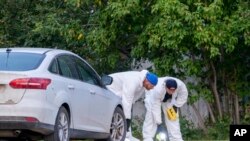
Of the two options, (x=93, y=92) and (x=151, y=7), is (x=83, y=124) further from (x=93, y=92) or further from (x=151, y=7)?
(x=151, y=7)

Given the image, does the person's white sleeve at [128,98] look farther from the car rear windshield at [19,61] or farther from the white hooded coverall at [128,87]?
the car rear windshield at [19,61]

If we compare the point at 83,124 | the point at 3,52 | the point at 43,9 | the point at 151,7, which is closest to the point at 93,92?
the point at 83,124

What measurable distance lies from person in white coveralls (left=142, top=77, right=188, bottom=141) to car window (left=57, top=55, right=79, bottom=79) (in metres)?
2.84

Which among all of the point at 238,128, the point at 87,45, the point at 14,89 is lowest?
the point at 238,128

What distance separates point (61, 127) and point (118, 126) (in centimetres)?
248

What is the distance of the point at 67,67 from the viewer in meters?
10.2

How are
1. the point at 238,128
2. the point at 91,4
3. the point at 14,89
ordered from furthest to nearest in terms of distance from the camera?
the point at 91,4, the point at 14,89, the point at 238,128

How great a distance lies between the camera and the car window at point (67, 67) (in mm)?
9922

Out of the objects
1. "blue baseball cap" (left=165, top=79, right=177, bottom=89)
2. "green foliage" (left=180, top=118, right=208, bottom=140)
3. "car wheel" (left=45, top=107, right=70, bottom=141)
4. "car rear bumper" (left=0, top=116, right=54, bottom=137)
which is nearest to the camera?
"car rear bumper" (left=0, top=116, right=54, bottom=137)

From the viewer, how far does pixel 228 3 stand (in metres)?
15.2

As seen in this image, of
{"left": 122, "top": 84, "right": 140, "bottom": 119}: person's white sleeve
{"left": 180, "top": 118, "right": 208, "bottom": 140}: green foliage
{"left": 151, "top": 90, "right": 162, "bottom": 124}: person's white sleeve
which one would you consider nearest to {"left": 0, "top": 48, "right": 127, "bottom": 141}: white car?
{"left": 122, "top": 84, "right": 140, "bottom": 119}: person's white sleeve

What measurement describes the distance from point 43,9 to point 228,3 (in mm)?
4936

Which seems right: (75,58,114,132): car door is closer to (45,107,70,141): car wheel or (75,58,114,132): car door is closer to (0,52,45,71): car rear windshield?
(45,107,70,141): car wheel

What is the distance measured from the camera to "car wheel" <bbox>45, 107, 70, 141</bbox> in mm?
9367
